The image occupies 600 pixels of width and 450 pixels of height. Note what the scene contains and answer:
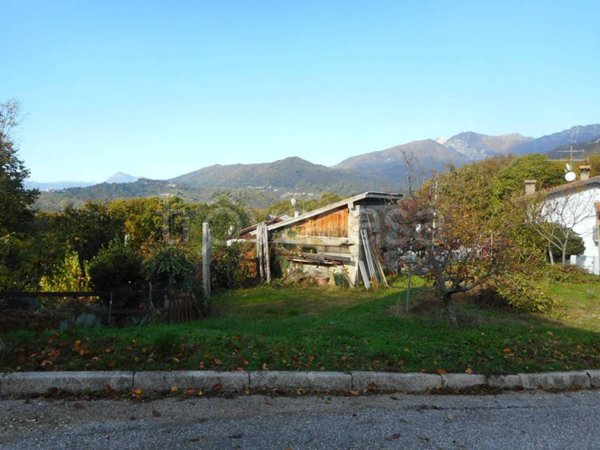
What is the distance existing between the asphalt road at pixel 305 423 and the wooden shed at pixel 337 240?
987 cm

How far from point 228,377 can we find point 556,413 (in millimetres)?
3143

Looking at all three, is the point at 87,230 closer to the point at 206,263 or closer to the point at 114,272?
the point at 206,263

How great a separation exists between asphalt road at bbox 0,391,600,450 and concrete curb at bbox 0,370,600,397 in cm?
20

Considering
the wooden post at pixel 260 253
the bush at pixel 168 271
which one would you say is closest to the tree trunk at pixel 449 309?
the bush at pixel 168 271

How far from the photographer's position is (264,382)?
179 inches

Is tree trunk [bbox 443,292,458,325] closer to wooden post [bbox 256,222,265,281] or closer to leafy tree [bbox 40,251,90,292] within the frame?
leafy tree [bbox 40,251,90,292]

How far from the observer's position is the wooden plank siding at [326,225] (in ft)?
51.9

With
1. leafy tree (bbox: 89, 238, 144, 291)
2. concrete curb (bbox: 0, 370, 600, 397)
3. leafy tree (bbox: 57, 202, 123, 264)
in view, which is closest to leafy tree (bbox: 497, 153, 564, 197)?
leafy tree (bbox: 57, 202, 123, 264)

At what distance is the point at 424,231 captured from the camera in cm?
818

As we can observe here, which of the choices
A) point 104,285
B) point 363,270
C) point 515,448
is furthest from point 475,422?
point 363,270

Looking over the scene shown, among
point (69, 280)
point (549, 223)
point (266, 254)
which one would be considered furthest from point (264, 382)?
point (549, 223)

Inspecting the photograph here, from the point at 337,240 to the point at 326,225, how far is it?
0.96m

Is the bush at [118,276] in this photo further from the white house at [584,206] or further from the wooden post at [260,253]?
the white house at [584,206]

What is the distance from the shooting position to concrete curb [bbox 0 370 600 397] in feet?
14.3
